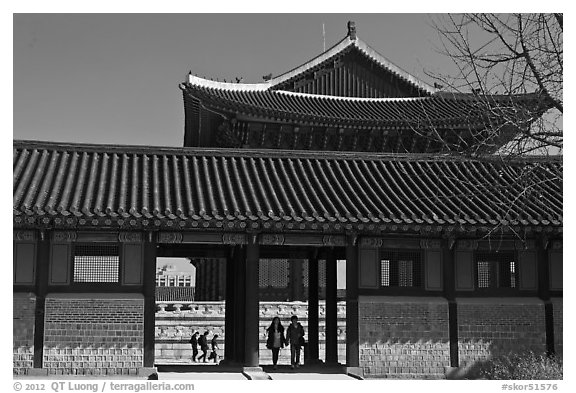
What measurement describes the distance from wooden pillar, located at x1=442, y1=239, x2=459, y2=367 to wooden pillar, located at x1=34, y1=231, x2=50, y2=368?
8.13 meters

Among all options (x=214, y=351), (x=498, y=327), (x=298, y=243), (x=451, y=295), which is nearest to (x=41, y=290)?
(x=298, y=243)

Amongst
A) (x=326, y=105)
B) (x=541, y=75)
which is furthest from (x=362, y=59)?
(x=541, y=75)

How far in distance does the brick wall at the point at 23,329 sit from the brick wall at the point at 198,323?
1125cm

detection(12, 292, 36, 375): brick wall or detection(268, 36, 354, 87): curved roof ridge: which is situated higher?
detection(268, 36, 354, 87): curved roof ridge

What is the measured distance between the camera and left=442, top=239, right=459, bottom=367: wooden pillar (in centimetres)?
1694

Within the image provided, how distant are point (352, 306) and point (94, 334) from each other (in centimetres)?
522

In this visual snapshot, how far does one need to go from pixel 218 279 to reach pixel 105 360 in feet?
46.3

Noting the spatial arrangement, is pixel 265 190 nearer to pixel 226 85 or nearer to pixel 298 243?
pixel 298 243

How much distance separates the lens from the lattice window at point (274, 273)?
97.7 ft

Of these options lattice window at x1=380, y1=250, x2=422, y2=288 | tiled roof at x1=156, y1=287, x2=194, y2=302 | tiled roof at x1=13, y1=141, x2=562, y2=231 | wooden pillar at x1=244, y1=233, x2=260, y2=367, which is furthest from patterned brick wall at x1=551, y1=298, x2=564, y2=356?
tiled roof at x1=156, y1=287, x2=194, y2=302

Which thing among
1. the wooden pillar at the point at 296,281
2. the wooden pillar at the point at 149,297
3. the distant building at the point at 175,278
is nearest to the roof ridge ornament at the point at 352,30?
the wooden pillar at the point at 296,281

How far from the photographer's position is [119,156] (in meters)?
18.4

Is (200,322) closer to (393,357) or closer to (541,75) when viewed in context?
(393,357)

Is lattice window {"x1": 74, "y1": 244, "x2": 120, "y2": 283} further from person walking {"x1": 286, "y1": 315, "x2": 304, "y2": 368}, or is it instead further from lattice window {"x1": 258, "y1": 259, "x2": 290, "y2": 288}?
lattice window {"x1": 258, "y1": 259, "x2": 290, "y2": 288}
